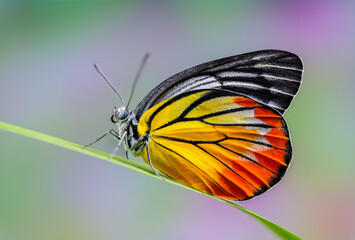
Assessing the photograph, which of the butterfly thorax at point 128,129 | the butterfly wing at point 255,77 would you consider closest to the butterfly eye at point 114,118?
the butterfly thorax at point 128,129

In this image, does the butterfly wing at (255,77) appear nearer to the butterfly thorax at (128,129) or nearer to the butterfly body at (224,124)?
the butterfly body at (224,124)

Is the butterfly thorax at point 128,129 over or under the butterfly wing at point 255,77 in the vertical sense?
under

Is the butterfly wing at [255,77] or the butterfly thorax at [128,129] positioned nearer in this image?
the butterfly thorax at [128,129]

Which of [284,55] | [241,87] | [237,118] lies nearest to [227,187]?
[237,118]

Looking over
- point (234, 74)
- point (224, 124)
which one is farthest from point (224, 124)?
point (234, 74)

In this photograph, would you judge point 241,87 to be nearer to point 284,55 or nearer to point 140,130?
point 284,55

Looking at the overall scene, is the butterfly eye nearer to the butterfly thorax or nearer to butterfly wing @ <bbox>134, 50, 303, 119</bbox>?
the butterfly thorax

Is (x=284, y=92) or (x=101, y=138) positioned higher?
(x=284, y=92)
